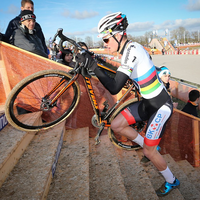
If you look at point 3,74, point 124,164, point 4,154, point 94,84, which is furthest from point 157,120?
point 3,74

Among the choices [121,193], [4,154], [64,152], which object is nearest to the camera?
[4,154]

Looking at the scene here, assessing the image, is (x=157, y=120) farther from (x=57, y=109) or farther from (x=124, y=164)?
(x=57, y=109)

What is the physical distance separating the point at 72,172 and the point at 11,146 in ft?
2.95

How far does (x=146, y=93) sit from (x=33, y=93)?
77.8 inches

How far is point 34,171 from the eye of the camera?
7.50ft

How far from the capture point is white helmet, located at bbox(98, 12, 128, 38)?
8.52ft

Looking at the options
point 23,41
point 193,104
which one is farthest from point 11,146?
point 193,104

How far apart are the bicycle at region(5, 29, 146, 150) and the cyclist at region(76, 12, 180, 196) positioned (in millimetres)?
430

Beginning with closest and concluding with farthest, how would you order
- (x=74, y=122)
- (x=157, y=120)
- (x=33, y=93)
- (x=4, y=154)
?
(x=4, y=154) → (x=157, y=120) → (x=33, y=93) → (x=74, y=122)

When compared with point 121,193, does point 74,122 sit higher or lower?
higher

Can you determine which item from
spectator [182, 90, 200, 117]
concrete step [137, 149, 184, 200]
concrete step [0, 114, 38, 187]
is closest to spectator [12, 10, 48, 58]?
concrete step [0, 114, 38, 187]

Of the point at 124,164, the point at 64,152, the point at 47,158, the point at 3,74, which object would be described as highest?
the point at 3,74

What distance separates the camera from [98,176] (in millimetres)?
2785

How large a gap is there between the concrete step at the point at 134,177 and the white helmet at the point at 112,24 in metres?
2.24
